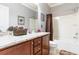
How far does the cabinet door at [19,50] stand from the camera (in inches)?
37.1

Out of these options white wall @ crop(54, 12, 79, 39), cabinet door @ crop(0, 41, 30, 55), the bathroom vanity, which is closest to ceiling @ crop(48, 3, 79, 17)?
white wall @ crop(54, 12, 79, 39)

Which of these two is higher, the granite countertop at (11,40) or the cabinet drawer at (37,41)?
the granite countertop at (11,40)

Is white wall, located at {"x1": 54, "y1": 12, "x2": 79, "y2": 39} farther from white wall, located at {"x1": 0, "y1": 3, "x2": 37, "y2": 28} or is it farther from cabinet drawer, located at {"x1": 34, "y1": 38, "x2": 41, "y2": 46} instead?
white wall, located at {"x1": 0, "y1": 3, "x2": 37, "y2": 28}

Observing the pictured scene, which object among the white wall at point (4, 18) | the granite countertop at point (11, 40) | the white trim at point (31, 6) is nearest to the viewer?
the granite countertop at point (11, 40)

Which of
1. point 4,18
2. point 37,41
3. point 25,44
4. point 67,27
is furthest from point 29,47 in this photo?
point 67,27

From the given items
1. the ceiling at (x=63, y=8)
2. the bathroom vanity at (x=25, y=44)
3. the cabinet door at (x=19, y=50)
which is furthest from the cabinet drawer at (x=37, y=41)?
the ceiling at (x=63, y=8)

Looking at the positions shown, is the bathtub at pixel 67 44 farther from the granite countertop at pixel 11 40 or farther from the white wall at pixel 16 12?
the white wall at pixel 16 12

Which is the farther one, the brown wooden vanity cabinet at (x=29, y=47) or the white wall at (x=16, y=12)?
the white wall at (x=16, y=12)

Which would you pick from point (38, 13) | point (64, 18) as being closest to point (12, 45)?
point (38, 13)

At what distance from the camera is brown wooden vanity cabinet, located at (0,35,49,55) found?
973mm

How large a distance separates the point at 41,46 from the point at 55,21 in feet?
1.51

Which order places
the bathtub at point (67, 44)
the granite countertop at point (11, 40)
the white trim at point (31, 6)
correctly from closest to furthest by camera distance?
the granite countertop at point (11, 40)
the white trim at point (31, 6)
the bathtub at point (67, 44)

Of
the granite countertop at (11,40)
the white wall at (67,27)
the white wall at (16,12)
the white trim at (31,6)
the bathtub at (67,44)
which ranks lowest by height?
the bathtub at (67,44)
